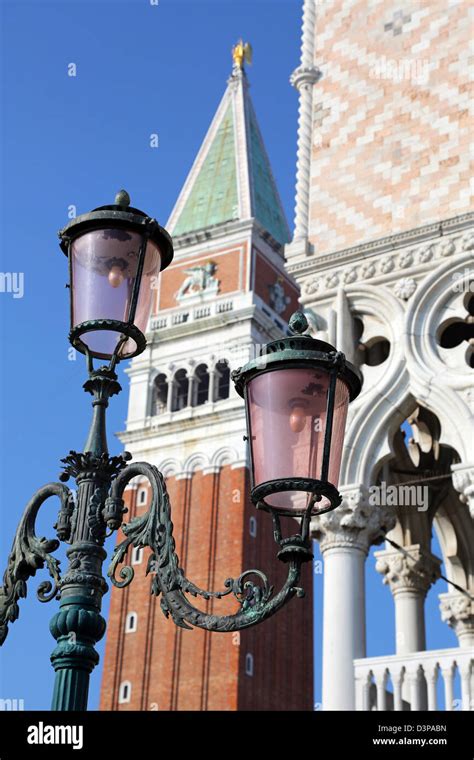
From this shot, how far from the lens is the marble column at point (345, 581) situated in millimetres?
12523

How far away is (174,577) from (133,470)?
0.60m

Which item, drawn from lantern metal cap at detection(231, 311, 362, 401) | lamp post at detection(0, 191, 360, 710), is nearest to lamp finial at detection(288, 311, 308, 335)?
lamp post at detection(0, 191, 360, 710)

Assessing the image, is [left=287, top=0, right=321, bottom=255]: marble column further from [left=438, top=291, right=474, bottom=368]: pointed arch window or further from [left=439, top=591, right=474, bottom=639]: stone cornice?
[left=439, top=591, right=474, bottom=639]: stone cornice

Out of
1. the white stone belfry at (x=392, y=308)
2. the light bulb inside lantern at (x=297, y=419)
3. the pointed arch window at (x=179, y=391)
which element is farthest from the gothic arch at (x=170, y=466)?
the light bulb inside lantern at (x=297, y=419)

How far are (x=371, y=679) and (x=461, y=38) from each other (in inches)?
302

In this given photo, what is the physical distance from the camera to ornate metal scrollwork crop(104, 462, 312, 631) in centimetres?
575

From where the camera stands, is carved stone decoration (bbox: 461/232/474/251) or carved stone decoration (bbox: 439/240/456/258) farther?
carved stone decoration (bbox: 439/240/456/258)

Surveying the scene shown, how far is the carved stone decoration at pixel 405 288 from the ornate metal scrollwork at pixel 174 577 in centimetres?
826

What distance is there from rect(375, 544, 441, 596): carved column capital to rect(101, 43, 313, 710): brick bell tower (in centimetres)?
2620

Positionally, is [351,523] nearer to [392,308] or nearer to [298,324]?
[392,308]

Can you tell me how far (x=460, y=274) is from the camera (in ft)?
45.4
